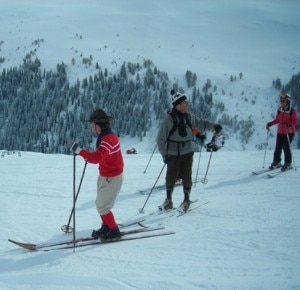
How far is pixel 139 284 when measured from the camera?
3848mm

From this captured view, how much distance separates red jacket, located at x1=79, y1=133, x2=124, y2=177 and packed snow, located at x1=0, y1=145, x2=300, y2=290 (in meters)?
1.03

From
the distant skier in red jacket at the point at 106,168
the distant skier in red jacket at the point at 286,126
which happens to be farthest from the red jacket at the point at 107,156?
the distant skier in red jacket at the point at 286,126

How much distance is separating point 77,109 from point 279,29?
299 ft

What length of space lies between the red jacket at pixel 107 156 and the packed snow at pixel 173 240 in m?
1.03

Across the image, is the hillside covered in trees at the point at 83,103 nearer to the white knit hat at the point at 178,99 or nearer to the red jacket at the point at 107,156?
the white knit hat at the point at 178,99

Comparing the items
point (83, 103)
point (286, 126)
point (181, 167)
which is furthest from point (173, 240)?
point (83, 103)

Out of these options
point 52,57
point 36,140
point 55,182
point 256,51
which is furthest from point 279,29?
point 55,182

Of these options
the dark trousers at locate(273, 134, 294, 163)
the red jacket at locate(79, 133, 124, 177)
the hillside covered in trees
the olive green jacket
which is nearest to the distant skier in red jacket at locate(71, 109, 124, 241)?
the red jacket at locate(79, 133, 124, 177)

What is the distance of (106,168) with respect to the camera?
5297 mm

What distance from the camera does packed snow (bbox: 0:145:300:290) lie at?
395cm

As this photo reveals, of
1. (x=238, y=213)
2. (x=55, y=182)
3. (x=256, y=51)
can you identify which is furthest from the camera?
(x=256, y=51)

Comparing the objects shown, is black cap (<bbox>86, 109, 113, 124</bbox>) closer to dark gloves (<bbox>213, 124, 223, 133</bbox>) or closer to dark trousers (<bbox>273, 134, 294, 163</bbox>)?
dark gloves (<bbox>213, 124, 223, 133</bbox>)

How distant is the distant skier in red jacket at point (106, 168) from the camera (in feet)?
16.8

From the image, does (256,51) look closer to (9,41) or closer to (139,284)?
(9,41)
